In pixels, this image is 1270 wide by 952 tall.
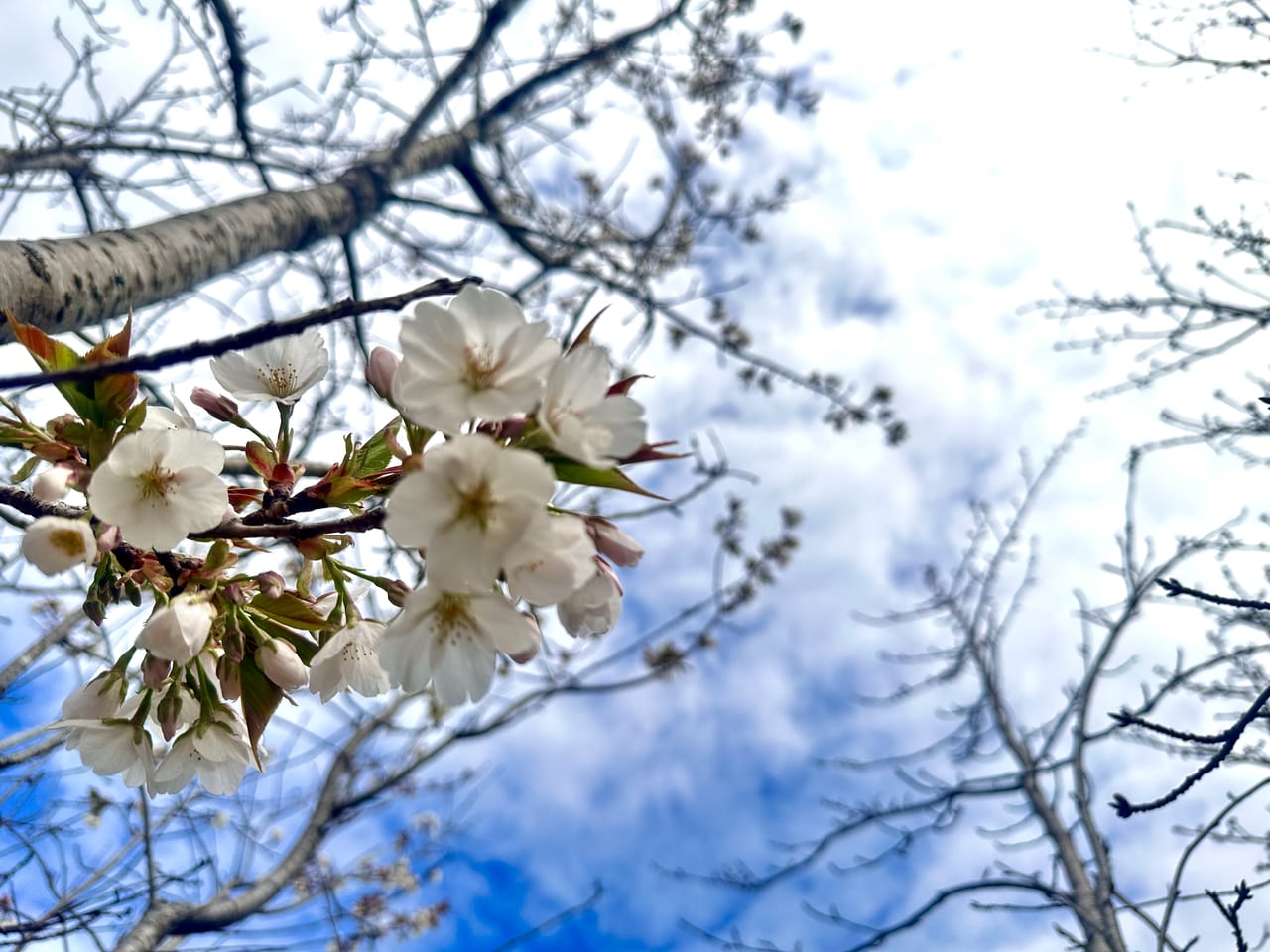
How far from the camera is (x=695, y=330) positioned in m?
4.27

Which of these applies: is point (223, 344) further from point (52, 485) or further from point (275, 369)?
point (275, 369)

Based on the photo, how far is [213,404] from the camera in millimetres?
1039

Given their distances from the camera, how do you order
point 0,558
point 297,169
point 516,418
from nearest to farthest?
point 516,418, point 0,558, point 297,169

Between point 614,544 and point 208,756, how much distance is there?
0.61 meters

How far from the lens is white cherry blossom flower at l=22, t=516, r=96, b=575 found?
2.36ft

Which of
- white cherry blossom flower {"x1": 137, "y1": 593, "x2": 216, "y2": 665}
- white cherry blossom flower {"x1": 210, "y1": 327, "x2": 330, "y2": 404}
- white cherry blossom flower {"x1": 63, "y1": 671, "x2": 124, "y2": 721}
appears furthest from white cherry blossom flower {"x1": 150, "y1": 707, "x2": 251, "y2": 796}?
white cherry blossom flower {"x1": 210, "y1": 327, "x2": 330, "y2": 404}

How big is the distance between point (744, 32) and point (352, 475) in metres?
4.78

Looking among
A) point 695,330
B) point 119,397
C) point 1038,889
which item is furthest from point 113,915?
point 695,330

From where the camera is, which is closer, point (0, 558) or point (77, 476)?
point (77, 476)

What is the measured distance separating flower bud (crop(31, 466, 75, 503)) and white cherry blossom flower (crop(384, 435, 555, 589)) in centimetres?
38

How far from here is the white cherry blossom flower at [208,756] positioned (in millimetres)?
965

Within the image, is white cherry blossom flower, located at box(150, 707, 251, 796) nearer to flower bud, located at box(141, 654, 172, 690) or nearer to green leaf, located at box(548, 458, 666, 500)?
flower bud, located at box(141, 654, 172, 690)

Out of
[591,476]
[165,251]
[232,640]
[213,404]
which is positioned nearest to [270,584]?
[232,640]

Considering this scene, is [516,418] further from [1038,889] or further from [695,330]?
[695,330]
